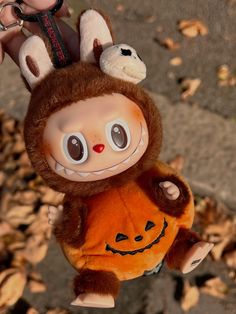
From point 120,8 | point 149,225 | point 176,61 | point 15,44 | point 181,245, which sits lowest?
point 176,61

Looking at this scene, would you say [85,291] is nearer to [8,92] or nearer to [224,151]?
[224,151]

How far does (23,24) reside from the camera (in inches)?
64.9

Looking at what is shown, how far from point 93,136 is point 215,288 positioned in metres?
1.00

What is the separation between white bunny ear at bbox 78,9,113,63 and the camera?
1.40 metres

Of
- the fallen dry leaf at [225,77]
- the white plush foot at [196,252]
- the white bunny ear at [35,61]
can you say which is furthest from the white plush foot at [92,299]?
the fallen dry leaf at [225,77]

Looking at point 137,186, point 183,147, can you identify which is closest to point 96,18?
point 137,186

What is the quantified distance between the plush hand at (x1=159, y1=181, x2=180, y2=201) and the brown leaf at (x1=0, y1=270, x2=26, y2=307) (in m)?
0.83

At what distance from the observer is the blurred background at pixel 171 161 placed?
6.84 feet

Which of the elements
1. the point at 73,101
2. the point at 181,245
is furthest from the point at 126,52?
the point at 181,245

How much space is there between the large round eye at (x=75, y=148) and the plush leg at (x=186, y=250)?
38cm

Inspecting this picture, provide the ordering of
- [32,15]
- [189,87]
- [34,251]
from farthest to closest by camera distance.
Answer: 1. [189,87]
2. [34,251]
3. [32,15]

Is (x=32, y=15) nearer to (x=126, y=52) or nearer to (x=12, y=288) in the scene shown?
(x=126, y=52)

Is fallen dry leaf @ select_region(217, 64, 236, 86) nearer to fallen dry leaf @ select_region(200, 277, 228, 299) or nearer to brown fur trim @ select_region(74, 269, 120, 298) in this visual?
fallen dry leaf @ select_region(200, 277, 228, 299)

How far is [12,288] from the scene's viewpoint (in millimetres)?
2066
